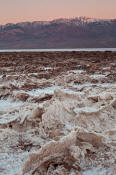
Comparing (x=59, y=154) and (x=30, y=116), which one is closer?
(x=59, y=154)

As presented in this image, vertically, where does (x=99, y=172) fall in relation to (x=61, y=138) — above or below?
below

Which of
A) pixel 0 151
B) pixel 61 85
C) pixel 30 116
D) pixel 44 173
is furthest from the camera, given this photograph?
pixel 61 85

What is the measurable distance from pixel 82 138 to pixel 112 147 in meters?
0.38

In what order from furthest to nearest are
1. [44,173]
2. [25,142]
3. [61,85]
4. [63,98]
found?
[61,85] < [63,98] < [25,142] < [44,173]

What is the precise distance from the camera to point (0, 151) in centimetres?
281

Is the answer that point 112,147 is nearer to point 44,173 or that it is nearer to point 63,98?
point 44,173

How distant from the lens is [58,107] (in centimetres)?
364

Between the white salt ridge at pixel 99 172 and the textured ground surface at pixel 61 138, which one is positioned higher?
the textured ground surface at pixel 61 138

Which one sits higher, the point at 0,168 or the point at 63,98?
the point at 63,98

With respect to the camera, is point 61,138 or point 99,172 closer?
point 99,172

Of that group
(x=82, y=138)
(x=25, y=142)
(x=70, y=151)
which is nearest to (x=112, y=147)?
(x=82, y=138)

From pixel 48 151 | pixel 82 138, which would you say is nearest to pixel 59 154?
pixel 48 151

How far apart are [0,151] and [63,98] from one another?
1646 mm

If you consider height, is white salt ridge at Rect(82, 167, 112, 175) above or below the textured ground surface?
below
